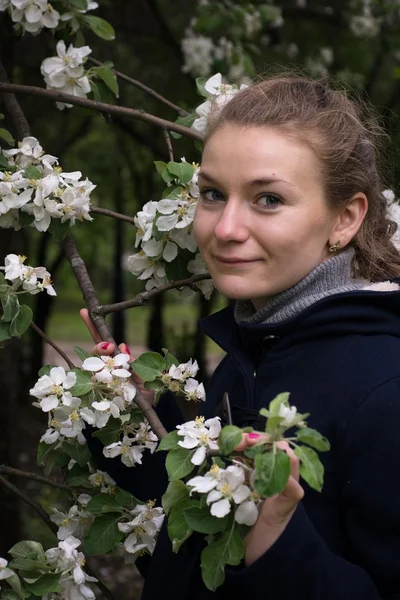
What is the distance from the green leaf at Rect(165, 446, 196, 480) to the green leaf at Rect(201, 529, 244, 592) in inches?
5.0

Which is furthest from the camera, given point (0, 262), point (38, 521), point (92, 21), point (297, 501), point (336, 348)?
point (38, 521)

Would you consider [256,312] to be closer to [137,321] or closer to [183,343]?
[183,343]

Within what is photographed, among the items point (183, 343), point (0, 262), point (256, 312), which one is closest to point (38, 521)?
point (0, 262)

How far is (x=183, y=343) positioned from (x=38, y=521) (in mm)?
5890

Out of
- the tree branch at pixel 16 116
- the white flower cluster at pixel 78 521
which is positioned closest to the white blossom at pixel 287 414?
the white flower cluster at pixel 78 521

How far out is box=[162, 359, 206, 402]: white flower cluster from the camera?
7.02 feet

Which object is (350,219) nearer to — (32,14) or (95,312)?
(95,312)

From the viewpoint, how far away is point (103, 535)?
2205mm

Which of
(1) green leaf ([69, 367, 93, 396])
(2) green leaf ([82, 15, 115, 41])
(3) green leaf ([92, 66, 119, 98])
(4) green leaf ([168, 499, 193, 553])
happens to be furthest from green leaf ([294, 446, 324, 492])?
(2) green leaf ([82, 15, 115, 41])

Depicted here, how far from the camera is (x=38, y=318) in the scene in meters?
10.3

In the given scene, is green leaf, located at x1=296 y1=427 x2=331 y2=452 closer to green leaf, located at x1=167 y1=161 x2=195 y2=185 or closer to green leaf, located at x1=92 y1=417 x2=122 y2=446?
green leaf, located at x1=92 y1=417 x2=122 y2=446

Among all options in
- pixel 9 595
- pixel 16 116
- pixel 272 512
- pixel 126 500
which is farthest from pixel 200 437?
pixel 16 116

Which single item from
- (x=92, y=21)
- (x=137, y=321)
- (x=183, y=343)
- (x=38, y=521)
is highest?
(x=92, y=21)

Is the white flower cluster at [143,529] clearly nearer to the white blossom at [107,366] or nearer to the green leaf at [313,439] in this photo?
the white blossom at [107,366]
